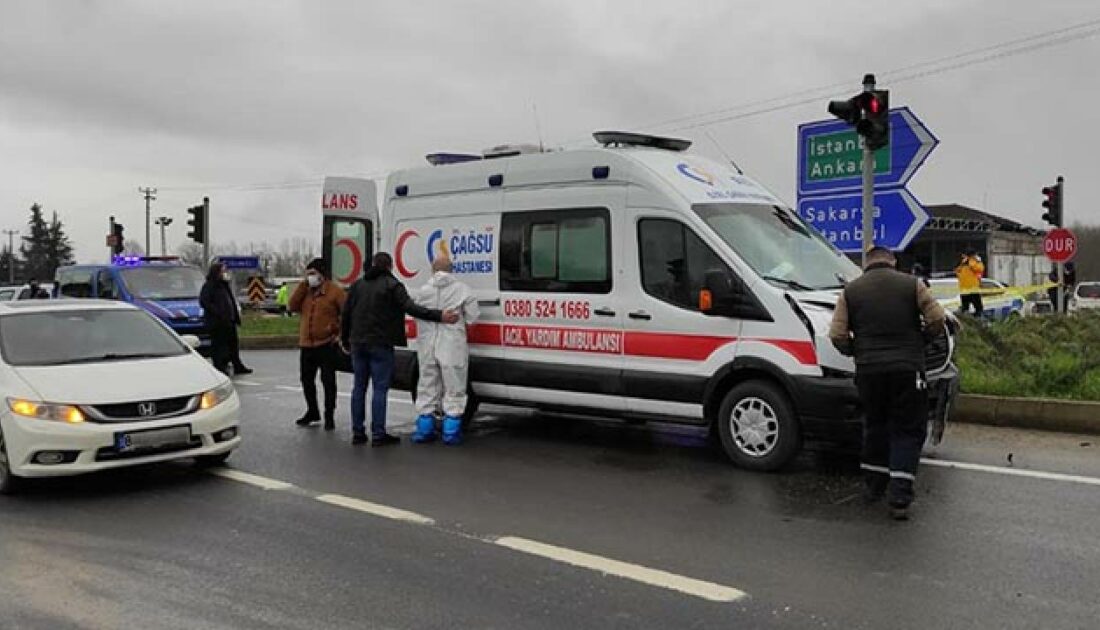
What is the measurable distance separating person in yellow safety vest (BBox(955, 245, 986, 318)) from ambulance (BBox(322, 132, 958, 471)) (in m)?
11.7

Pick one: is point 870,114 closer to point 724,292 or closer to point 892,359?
point 724,292

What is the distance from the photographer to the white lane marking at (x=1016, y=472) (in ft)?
22.8

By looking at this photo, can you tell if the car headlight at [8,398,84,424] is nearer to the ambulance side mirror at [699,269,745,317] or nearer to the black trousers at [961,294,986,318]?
the ambulance side mirror at [699,269,745,317]

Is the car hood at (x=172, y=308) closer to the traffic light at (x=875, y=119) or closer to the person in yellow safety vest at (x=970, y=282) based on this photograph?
the traffic light at (x=875, y=119)

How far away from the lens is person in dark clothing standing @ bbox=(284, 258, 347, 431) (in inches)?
385

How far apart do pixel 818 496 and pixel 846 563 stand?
4.88 feet

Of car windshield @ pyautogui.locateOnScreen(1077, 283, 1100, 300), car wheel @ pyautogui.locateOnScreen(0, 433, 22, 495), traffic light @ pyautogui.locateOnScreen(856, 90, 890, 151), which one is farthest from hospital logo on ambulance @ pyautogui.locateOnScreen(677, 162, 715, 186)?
car windshield @ pyautogui.locateOnScreen(1077, 283, 1100, 300)

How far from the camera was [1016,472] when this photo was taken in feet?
23.9

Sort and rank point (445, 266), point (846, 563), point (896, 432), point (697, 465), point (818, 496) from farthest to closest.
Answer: point (445, 266)
point (697, 465)
point (818, 496)
point (896, 432)
point (846, 563)

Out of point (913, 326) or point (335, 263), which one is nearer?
point (913, 326)

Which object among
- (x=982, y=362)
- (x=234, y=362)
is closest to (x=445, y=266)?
(x=982, y=362)

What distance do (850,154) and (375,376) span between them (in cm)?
618

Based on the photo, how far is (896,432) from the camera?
20.3 feet

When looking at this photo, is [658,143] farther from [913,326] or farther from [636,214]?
[913,326]
